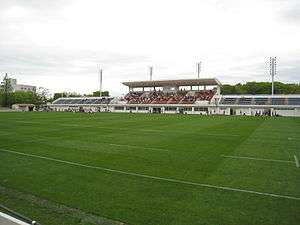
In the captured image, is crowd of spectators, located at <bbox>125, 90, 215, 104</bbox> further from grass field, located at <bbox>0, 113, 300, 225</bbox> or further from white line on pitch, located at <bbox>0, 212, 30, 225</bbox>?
white line on pitch, located at <bbox>0, 212, 30, 225</bbox>

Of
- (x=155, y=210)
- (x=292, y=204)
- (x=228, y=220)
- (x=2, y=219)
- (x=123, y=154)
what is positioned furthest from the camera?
(x=123, y=154)

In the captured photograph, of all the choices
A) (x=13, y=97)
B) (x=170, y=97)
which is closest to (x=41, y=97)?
(x=13, y=97)

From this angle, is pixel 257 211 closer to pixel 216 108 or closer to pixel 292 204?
pixel 292 204

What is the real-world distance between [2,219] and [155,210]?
10.5 ft

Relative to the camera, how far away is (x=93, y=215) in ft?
23.8

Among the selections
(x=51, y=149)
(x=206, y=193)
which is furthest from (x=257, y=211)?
(x=51, y=149)

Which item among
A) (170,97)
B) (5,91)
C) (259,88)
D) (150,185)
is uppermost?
(259,88)

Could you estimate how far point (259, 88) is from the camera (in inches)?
4508

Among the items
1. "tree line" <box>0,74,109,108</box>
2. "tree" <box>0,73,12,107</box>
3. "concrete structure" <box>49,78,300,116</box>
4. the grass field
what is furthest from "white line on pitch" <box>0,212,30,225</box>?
"tree" <box>0,73,12,107</box>

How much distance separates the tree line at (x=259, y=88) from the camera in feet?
367

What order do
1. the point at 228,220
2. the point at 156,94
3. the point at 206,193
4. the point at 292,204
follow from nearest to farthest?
the point at 228,220, the point at 292,204, the point at 206,193, the point at 156,94

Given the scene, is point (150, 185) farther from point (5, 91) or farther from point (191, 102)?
point (5, 91)

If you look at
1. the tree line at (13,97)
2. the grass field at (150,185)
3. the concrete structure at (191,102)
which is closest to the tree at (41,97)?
the tree line at (13,97)

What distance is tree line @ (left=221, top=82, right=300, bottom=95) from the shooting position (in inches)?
4400
